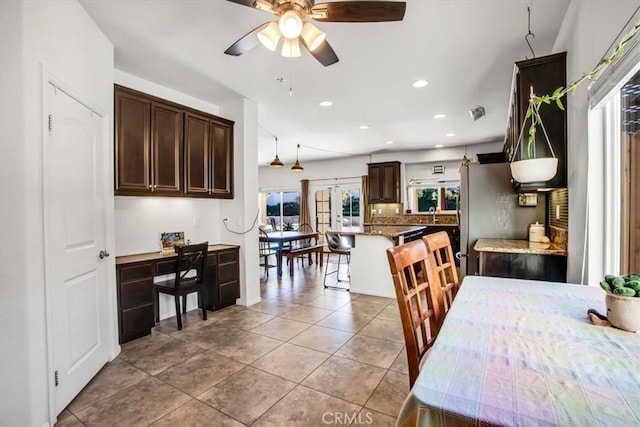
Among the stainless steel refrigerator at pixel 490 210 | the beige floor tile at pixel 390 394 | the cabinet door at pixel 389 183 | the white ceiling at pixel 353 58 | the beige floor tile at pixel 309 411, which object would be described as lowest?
the beige floor tile at pixel 309 411

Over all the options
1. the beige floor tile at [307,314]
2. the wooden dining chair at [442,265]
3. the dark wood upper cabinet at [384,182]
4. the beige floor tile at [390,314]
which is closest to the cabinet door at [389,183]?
the dark wood upper cabinet at [384,182]

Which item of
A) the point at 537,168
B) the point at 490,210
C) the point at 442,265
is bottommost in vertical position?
the point at 442,265

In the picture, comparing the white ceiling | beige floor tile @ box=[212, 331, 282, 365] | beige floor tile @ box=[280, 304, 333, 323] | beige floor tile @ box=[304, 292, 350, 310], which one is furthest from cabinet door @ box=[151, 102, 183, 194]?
beige floor tile @ box=[304, 292, 350, 310]

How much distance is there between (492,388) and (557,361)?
282 millimetres

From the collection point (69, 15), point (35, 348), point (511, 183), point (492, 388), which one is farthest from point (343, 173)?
point (492, 388)

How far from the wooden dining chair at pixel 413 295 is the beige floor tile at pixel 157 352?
2104 millimetres

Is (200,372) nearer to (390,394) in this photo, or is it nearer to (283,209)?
(390,394)

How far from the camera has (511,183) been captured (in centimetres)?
343

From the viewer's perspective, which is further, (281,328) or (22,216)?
(281,328)

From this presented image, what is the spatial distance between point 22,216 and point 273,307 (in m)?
2.78

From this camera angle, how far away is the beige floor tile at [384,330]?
2.98m

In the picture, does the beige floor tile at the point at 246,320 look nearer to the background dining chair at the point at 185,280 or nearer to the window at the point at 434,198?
the background dining chair at the point at 185,280

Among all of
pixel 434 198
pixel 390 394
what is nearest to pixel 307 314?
pixel 390 394

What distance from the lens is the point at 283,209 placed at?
31.3 ft
